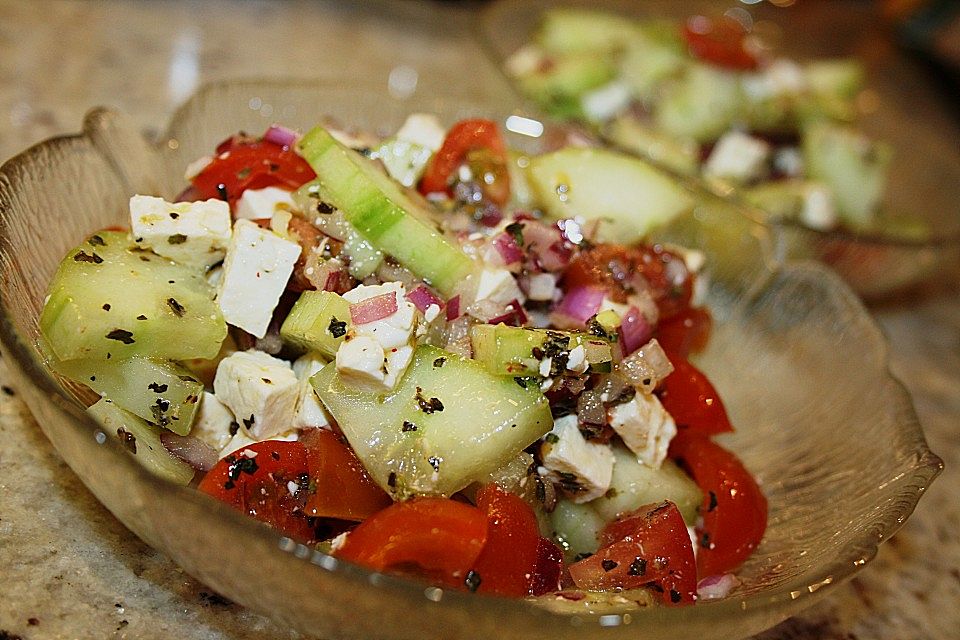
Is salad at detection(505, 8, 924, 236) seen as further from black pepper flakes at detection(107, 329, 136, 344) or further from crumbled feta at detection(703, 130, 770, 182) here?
black pepper flakes at detection(107, 329, 136, 344)

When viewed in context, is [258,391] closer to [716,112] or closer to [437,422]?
[437,422]

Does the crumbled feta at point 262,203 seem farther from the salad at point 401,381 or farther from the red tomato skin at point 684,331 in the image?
the red tomato skin at point 684,331

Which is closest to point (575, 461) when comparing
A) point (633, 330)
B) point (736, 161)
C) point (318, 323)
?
point (633, 330)

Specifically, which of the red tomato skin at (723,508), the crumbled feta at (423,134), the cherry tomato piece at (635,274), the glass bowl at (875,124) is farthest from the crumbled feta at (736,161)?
the red tomato skin at (723,508)

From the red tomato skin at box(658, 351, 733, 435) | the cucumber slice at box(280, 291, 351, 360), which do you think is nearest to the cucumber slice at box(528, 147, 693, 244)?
the red tomato skin at box(658, 351, 733, 435)

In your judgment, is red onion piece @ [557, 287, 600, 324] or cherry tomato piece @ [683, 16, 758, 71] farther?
cherry tomato piece @ [683, 16, 758, 71]

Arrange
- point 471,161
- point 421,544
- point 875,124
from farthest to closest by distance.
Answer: point 875,124 < point 471,161 < point 421,544
